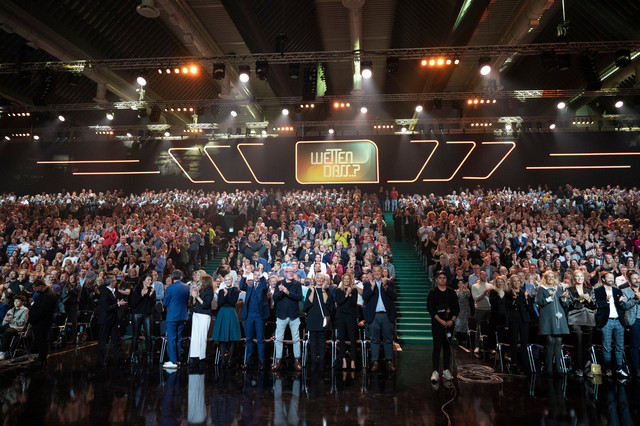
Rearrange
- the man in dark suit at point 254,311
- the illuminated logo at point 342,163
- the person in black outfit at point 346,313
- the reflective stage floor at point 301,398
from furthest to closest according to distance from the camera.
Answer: the illuminated logo at point 342,163
the man in dark suit at point 254,311
the person in black outfit at point 346,313
the reflective stage floor at point 301,398

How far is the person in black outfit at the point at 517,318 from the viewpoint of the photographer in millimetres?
6152

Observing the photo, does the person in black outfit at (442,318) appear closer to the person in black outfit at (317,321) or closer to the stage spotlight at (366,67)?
the person in black outfit at (317,321)

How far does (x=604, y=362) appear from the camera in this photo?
5.95 m

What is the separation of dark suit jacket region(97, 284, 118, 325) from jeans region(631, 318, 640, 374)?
25.5 ft

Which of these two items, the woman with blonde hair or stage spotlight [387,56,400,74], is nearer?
the woman with blonde hair

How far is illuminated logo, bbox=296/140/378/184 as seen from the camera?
19703mm

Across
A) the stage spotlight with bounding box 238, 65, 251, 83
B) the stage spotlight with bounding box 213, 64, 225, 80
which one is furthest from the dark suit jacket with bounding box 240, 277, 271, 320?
the stage spotlight with bounding box 213, 64, 225, 80

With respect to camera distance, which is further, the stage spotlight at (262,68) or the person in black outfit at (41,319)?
the stage spotlight at (262,68)

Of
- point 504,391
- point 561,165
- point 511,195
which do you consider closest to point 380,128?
point 511,195

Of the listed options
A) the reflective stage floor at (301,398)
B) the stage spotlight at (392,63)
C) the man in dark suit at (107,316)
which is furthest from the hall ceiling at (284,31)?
the reflective stage floor at (301,398)

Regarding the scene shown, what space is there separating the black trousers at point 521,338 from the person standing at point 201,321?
465 cm

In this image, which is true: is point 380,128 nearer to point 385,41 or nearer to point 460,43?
point 385,41

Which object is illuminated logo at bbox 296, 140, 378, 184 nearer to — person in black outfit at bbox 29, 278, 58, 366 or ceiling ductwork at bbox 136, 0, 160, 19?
ceiling ductwork at bbox 136, 0, 160, 19

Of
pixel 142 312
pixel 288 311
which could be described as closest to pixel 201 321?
pixel 142 312
